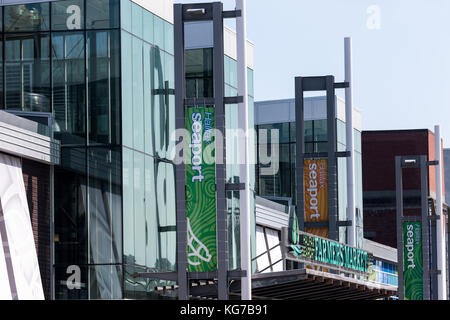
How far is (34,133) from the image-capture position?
95.0 ft

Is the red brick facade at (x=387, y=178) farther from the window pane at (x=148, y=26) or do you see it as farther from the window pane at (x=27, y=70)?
the window pane at (x=27, y=70)

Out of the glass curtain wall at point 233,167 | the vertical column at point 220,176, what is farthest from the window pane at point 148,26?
the vertical column at point 220,176

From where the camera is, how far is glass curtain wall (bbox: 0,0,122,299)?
30734mm

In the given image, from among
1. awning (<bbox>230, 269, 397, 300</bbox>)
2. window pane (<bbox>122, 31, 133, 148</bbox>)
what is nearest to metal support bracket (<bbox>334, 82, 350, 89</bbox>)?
awning (<bbox>230, 269, 397, 300</bbox>)

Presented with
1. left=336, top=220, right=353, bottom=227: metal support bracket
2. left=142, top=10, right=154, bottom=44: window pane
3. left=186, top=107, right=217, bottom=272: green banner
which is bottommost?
left=336, top=220, right=353, bottom=227: metal support bracket

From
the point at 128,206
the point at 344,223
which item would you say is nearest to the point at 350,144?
the point at 344,223

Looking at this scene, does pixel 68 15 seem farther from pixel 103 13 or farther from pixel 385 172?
pixel 385 172

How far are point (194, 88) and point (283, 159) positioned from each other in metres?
26.1

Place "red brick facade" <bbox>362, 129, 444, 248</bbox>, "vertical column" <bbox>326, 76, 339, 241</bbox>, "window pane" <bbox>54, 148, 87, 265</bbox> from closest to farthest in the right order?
"window pane" <bbox>54, 148, 87, 265</bbox>
"vertical column" <bbox>326, 76, 339, 241</bbox>
"red brick facade" <bbox>362, 129, 444, 248</bbox>

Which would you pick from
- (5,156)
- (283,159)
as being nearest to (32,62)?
(5,156)

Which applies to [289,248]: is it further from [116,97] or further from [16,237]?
[16,237]

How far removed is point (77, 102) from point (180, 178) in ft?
26.9

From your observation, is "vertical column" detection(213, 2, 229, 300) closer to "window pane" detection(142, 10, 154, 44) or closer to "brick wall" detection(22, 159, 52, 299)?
"brick wall" detection(22, 159, 52, 299)

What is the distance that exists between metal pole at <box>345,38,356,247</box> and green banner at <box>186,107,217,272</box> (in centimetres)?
1440
